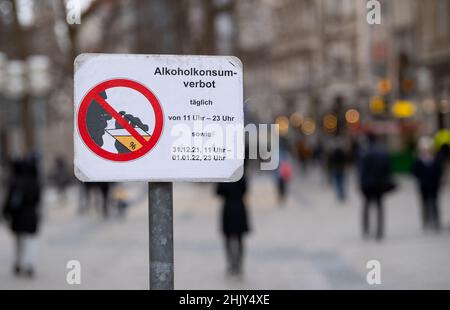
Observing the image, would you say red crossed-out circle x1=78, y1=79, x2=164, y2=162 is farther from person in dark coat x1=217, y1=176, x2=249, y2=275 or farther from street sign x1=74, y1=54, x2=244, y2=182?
person in dark coat x1=217, y1=176, x2=249, y2=275

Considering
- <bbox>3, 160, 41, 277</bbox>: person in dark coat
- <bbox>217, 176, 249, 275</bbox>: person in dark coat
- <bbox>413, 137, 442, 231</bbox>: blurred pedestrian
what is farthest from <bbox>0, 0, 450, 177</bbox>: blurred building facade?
<bbox>413, 137, 442, 231</bbox>: blurred pedestrian

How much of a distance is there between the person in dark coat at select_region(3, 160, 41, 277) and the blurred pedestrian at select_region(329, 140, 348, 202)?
520 inches

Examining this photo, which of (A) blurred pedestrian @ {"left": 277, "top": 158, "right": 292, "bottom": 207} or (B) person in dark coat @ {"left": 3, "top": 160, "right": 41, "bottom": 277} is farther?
(A) blurred pedestrian @ {"left": 277, "top": 158, "right": 292, "bottom": 207}

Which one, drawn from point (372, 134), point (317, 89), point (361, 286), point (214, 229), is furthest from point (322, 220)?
point (317, 89)

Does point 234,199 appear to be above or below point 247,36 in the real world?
below

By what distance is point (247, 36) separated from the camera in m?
36.8

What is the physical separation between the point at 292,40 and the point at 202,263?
209ft

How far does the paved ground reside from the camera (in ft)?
34.8

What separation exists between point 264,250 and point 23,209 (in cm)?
411

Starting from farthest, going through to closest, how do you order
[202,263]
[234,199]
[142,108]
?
[202,263] < [234,199] < [142,108]

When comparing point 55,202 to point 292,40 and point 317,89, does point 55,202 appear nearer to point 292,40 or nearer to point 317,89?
point 317,89
